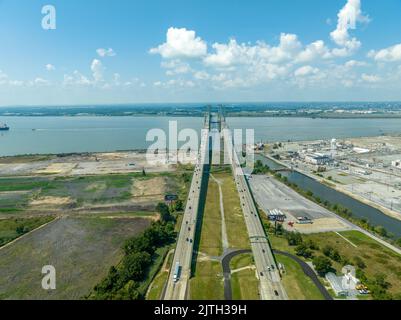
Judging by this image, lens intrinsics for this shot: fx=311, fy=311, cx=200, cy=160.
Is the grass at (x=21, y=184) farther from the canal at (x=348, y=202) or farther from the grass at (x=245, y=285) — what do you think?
the canal at (x=348, y=202)

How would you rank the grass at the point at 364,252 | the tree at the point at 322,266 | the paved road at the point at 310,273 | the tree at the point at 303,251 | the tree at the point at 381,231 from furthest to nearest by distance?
the tree at the point at 381,231 < the tree at the point at 303,251 < the grass at the point at 364,252 < the tree at the point at 322,266 < the paved road at the point at 310,273

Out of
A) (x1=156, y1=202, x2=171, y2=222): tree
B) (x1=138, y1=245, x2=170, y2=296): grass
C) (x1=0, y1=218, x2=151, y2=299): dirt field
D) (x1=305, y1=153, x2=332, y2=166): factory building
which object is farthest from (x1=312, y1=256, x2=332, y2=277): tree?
(x1=305, y1=153, x2=332, y2=166): factory building

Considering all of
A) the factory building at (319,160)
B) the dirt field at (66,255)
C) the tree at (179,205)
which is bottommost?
the dirt field at (66,255)

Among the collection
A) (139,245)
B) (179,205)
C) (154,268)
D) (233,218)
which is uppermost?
(179,205)

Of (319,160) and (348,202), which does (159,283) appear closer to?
(348,202)

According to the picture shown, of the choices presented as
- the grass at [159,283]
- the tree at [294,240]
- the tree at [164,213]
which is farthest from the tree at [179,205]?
the tree at [294,240]

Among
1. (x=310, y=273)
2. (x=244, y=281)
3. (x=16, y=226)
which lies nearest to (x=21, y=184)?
(x=16, y=226)

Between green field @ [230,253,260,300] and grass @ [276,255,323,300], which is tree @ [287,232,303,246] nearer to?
grass @ [276,255,323,300]
